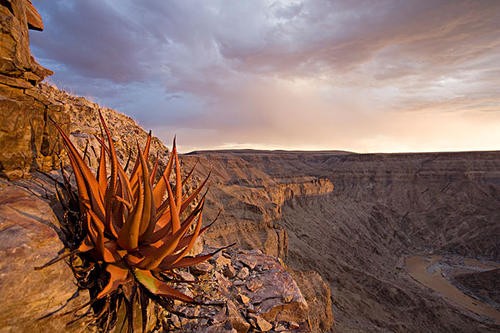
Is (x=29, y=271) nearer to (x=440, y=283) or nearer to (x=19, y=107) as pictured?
(x=19, y=107)

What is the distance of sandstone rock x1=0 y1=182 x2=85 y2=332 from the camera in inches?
66.2

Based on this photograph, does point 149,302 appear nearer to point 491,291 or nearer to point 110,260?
point 110,260

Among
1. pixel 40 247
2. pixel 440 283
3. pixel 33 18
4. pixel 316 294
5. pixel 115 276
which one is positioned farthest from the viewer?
pixel 440 283

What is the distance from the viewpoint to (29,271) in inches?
70.2

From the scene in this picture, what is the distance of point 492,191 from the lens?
5450 centimetres

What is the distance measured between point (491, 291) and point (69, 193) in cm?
3642

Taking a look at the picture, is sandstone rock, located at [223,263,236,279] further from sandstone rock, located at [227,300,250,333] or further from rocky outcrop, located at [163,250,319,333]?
sandstone rock, located at [227,300,250,333]

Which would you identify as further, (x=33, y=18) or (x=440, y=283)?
(x=440, y=283)

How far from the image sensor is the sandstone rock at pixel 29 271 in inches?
66.2

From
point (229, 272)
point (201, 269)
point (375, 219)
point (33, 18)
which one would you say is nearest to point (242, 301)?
point (229, 272)

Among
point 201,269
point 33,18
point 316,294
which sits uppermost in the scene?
point 33,18

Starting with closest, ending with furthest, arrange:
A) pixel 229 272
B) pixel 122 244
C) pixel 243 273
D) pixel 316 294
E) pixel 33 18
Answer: pixel 122 244 < pixel 33 18 < pixel 229 272 < pixel 243 273 < pixel 316 294

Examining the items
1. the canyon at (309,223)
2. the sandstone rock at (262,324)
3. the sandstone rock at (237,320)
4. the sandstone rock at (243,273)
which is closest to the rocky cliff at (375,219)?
the canyon at (309,223)

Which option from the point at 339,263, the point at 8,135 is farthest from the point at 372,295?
the point at 8,135
